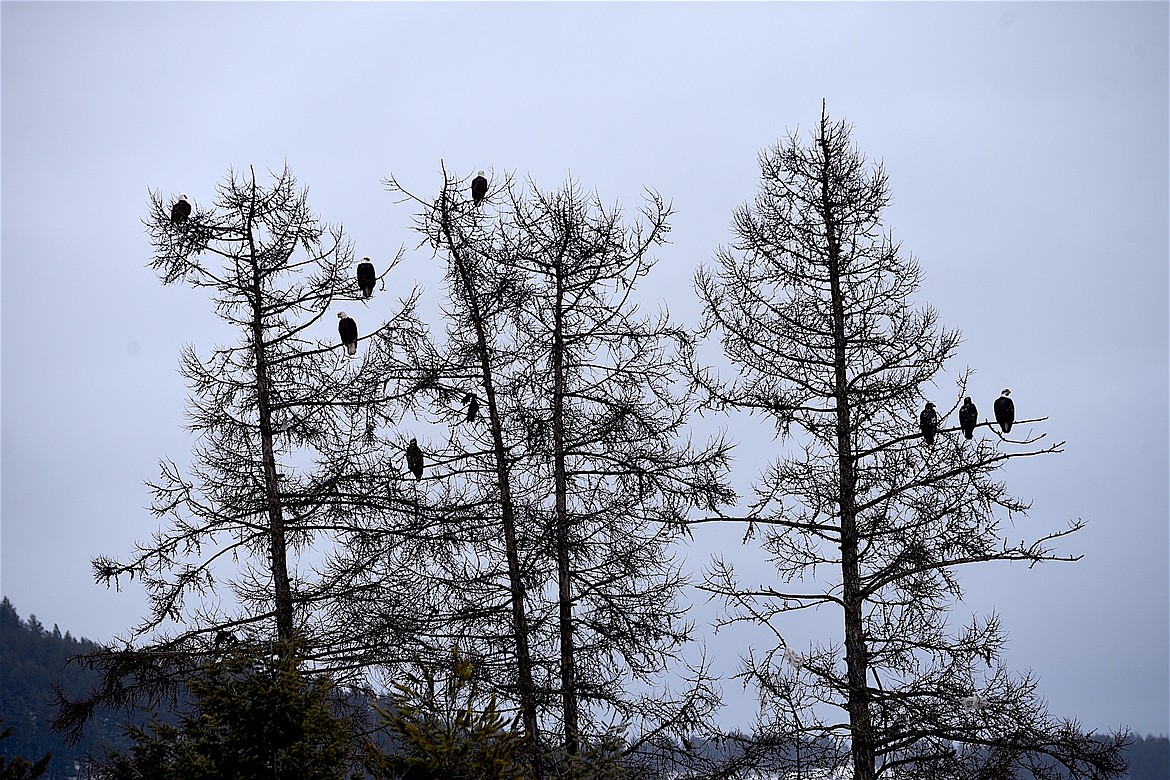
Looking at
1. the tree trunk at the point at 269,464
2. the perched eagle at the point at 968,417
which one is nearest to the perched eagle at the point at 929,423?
the perched eagle at the point at 968,417

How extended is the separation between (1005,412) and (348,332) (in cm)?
832

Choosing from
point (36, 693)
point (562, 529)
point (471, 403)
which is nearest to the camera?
point (562, 529)

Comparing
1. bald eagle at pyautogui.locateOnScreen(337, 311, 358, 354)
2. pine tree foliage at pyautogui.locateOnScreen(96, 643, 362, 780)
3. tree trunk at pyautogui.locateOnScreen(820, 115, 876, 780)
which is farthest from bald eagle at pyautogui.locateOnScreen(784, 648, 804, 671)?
bald eagle at pyautogui.locateOnScreen(337, 311, 358, 354)

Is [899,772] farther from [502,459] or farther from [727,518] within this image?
[502,459]

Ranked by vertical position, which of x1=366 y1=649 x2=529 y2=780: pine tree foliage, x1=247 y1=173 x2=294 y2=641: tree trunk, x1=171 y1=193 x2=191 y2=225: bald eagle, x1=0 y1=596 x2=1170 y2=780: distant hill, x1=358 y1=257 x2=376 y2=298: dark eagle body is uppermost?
x1=171 y1=193 x2=191 y2=225: bald eagle

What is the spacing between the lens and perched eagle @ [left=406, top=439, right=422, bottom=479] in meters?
13.5

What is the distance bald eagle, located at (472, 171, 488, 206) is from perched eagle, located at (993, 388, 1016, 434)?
7142 mm

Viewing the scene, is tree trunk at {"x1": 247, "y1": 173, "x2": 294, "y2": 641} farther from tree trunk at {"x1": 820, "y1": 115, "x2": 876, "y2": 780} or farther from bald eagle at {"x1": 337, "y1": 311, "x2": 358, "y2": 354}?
tree trunk at {"x1": 820, "y1": 115, "x2": 876, "y2": 780}

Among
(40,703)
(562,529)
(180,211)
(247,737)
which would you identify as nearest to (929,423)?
(562,529)

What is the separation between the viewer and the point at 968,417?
1155 centimetres

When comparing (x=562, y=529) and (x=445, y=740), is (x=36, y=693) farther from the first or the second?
(x=445, y=740)

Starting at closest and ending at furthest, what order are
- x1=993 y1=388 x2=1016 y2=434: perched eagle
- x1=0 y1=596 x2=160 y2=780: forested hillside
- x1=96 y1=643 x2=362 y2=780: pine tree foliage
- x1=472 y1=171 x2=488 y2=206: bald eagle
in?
1. x1=96 y1=643 x2=362 y2=780: pine tree foliage
2. x1=993 y1=388 x2=1016 y2=434: perched eagle
3. x1=472 y1=171 x2=488 y2=206: bald eagle
4. x1=0 y1=596 x2=160 y2=780: forested hillside

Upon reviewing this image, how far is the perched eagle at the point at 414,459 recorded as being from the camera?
13547 mm

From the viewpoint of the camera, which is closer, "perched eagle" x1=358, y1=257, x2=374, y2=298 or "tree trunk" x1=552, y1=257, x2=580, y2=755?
"tree trunk" x1=552, y1=257, x2=580, y2=755
